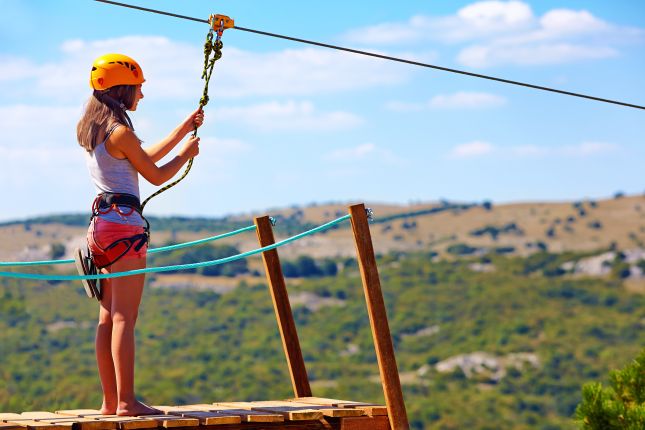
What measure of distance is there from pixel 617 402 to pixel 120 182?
24.6ft

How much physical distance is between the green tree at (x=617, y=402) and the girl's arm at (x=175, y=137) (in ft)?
21.4

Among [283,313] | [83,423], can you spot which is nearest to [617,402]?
[283,313]

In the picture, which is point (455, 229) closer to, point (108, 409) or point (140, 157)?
point (108, 409)

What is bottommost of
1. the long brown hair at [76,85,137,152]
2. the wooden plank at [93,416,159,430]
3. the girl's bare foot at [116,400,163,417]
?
the wooden plank at [93,416,159,430]

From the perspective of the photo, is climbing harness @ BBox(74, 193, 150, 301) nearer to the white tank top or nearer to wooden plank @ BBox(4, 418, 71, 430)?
the white tank top

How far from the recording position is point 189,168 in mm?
7758

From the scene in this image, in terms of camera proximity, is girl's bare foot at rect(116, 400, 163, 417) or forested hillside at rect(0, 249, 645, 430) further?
forested hillside at rect(0, 249, 645, 430)

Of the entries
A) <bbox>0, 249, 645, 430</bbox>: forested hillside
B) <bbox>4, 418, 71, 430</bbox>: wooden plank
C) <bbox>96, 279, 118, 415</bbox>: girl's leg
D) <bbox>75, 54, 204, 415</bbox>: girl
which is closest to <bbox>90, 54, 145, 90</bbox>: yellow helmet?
<bbox>75, 54, 204, 415</bbox>: girl

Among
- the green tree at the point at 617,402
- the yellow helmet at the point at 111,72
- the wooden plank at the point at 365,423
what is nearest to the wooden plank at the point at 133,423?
the wooden plank at the point at 365,423

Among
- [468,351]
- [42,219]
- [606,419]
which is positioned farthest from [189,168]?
[42,219]

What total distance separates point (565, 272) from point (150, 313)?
1672 inches

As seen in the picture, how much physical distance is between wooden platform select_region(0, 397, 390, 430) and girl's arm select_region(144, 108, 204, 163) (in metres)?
1.60

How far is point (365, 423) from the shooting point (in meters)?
7.47

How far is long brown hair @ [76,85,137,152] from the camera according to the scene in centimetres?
705
